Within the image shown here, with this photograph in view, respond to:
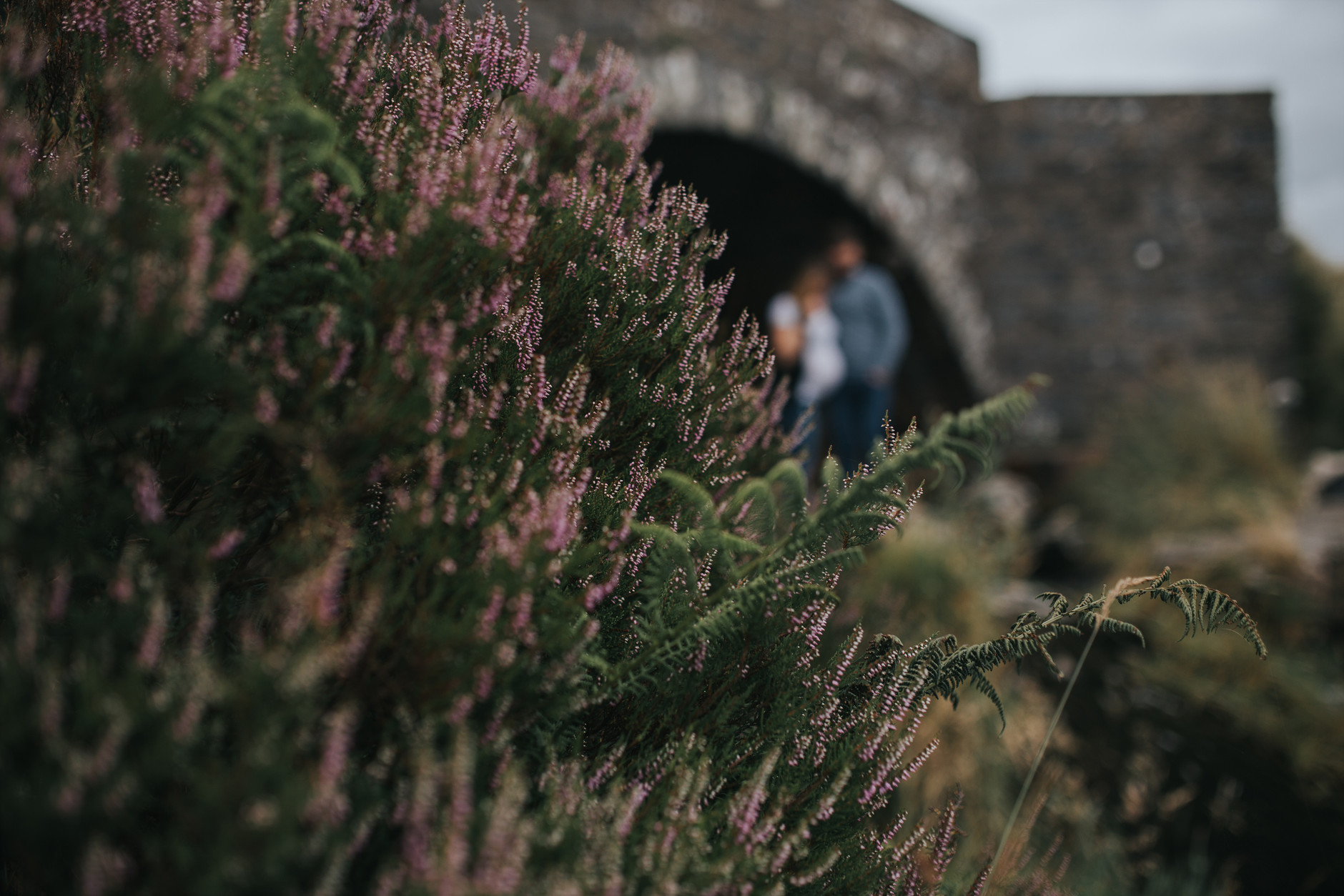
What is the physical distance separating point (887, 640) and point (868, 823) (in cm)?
40

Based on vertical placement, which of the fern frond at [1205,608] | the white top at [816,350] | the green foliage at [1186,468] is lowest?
the green foliage at [1186,468]

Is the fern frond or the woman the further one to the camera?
the woman

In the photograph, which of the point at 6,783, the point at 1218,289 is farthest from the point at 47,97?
the point at 1218,289

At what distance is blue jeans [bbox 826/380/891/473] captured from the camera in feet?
22.0

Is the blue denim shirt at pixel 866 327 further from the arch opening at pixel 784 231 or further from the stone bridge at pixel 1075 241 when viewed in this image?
the stone bridge at pixel 1075 241

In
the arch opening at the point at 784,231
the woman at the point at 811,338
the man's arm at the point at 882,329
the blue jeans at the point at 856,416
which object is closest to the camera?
the woman at the point at 811,338

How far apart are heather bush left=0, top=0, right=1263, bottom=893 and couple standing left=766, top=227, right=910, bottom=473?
4.59m

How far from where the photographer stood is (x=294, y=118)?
4.57 feet

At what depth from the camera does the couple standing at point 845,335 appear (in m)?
6.47

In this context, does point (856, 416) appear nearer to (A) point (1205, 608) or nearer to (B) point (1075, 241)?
(A) point (1205, 608)

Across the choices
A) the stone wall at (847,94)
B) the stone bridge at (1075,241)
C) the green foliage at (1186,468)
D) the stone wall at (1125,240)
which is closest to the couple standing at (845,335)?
the stone wall at (847,94)

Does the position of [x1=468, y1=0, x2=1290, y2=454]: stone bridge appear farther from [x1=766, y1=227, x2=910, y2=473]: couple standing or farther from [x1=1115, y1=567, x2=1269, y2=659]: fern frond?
[x1=1115, y1=567, x2=1269, y2=659]: fern frond

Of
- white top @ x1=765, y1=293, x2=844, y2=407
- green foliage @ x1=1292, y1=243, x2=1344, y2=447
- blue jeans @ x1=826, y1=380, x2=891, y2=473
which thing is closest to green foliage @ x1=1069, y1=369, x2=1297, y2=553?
blue jeans @ x1=826, y1=380, x2=891, y2=473

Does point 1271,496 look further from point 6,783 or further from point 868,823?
point 6,783
